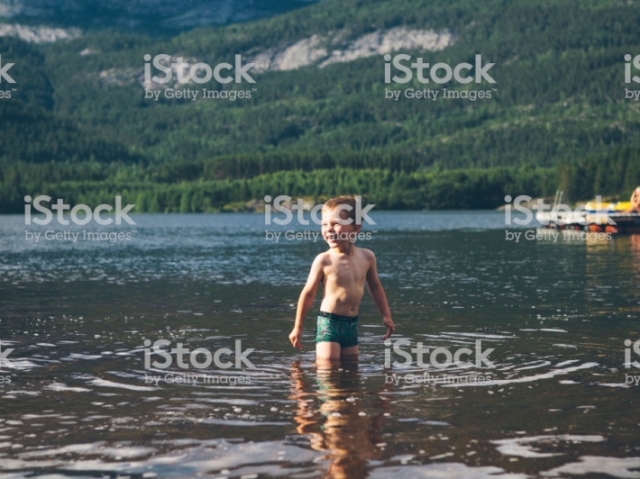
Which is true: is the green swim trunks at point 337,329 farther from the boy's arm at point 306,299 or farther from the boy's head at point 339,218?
the boy's head at point 339,218

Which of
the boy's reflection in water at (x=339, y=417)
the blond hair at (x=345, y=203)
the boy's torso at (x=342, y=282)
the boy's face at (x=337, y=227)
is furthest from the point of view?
the boy's torso at (x=342, y=282)

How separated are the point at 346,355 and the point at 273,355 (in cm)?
243

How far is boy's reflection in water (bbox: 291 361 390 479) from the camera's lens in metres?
12.7

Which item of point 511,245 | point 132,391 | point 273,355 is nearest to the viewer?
point 132,391

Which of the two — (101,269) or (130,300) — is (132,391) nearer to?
(130,300)

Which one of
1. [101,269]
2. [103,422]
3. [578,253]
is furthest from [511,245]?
[103,422]

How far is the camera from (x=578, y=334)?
81.5ft

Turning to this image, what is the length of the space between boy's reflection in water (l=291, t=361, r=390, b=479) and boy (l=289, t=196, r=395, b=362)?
732 mm

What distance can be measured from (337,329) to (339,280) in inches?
39.4

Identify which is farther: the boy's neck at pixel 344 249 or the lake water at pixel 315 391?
the boy's neck at pixel 344 249

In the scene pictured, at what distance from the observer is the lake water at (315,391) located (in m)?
12.7

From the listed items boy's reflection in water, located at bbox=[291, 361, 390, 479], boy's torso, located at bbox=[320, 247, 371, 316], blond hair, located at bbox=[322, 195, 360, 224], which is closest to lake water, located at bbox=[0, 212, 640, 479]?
boy's reflection in water, located at bbox=[291, 361, 390, 479]

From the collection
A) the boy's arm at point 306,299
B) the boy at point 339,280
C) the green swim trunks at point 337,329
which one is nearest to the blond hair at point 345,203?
the boy at point 339,280

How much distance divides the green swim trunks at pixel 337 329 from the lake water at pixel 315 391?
664 mm
